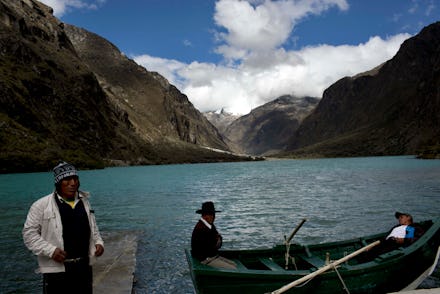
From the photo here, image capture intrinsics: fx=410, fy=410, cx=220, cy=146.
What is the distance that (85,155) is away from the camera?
157 meters

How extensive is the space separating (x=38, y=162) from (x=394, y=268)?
127772 mm

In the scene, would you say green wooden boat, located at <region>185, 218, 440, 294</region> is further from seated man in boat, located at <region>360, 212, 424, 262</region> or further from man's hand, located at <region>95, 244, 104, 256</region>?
man's hand, located at <region>95, 244, 104, 256</region>

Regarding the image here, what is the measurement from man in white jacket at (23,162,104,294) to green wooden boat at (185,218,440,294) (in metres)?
3.85

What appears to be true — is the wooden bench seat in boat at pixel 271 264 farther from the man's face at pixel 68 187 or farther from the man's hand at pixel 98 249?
the man's face at pixel 68 187

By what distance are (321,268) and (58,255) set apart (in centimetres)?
672

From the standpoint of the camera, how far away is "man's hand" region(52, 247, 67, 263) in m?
6.68

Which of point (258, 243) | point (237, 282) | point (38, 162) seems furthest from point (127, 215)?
point (38, 162)

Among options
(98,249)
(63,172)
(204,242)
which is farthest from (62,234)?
(204,242)

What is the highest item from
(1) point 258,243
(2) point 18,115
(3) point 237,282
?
(2) point 18,115

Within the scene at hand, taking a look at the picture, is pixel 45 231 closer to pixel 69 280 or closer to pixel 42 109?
pixel 69 280

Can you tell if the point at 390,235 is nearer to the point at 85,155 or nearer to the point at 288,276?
the point at 288,276

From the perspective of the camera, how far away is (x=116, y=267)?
15.0m

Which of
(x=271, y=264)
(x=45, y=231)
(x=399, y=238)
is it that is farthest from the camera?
(x=399, y=238)

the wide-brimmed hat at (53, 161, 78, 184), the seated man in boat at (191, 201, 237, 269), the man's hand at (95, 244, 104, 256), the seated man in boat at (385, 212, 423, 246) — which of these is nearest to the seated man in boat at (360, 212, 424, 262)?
the seated man in boat at (385, 212, 423, 246)
